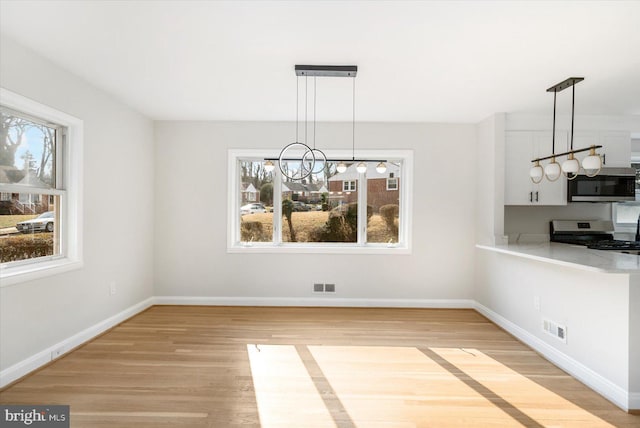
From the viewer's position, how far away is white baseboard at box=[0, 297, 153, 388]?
8.59ft

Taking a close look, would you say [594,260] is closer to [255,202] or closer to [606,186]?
[606,186]

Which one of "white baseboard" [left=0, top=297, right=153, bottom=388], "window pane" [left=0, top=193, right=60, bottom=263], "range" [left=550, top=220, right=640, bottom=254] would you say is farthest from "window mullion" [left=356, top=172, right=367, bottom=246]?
"window pane" [left=0, top=193, right=60, bottom=263]

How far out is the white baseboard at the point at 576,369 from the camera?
96.1 inches

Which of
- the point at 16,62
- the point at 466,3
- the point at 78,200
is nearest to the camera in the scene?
the point at 466,3

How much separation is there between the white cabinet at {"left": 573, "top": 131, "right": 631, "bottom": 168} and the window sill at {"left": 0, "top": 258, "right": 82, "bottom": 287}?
19.2 ft

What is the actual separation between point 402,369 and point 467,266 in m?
2.36

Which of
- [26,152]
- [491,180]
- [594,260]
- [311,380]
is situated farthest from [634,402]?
[26,152]

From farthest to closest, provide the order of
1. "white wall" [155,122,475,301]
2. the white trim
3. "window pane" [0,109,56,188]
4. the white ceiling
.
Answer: "white wall" [155,122,475,301], "window pane" [0,109,56,188], the white trim, the white ceiling

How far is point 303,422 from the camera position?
223 centimetres

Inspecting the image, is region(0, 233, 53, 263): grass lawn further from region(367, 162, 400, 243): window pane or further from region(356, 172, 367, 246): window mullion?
region(367, 162, 400, 243): window pane

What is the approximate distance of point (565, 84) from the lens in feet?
10.7

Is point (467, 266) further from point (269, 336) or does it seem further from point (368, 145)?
point (269, 336)

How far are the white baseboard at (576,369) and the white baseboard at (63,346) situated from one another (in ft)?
14.8

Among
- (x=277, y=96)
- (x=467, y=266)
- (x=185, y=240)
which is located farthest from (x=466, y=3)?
(x=185, y=240)
